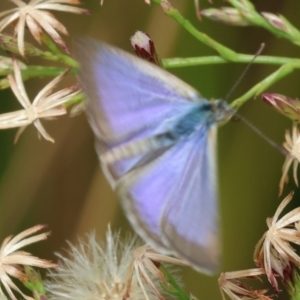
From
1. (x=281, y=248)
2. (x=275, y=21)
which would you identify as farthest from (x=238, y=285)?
(x=275, y=21)

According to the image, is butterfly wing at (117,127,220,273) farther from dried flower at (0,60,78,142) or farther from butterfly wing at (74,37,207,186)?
dried flower at (0,60,78,142)

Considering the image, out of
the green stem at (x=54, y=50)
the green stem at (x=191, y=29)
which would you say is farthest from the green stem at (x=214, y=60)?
the green stem at (x=54, y=50)

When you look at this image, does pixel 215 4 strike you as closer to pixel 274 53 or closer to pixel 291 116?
pixel 274 53

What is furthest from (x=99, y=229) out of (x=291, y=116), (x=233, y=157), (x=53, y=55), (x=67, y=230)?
(x=291, y=116)

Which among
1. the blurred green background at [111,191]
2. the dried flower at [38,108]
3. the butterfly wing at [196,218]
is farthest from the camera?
the blurred green background at [111,191]

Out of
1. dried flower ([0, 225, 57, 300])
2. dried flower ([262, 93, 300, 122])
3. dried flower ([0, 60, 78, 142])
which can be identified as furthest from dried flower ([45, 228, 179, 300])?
dried flower ([262, 93, 300, 122])

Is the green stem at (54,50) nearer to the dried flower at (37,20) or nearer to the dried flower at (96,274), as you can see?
the dried flower at (37,20)

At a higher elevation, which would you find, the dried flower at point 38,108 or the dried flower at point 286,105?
the dried flower at point 38,108
